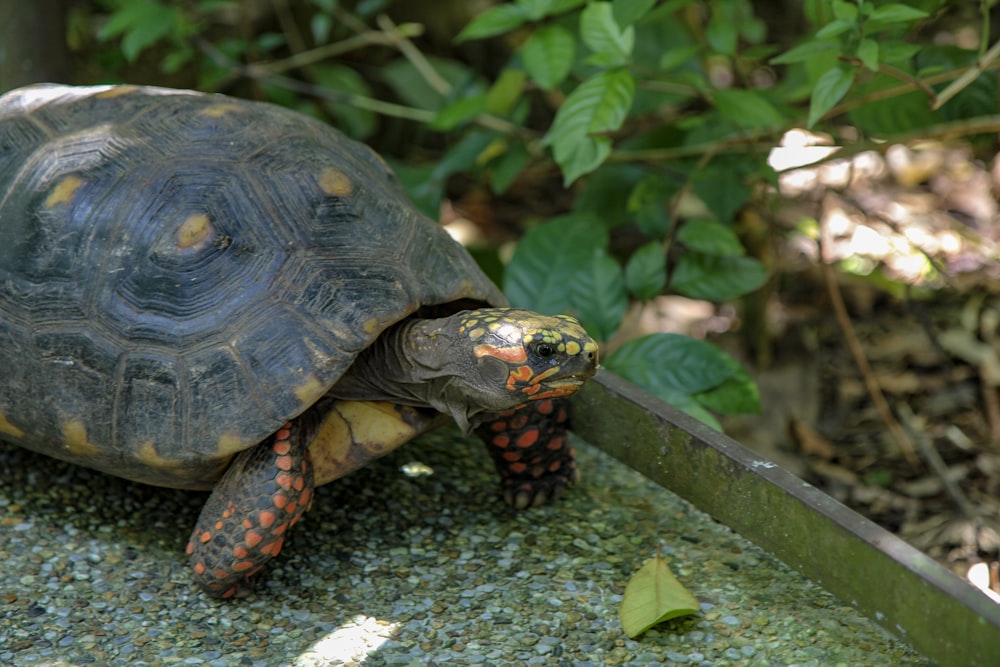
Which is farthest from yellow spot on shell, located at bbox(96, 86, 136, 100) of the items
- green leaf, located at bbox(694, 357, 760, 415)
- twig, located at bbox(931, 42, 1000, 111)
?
twig, located at bbox(931, 42, 1000, 111)

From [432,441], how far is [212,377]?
104 cm

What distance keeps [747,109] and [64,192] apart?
2005 millimetres

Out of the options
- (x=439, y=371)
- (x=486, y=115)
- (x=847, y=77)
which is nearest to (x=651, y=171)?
(x=486, y=115)

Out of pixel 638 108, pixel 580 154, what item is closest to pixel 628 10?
pixel 580 154

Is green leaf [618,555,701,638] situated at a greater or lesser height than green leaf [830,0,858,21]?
lesser

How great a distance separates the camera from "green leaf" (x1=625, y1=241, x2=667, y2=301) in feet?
11.1

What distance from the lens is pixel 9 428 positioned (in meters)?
2.71

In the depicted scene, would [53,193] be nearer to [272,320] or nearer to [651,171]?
[272,320]

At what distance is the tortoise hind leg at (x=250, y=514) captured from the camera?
246 centimetres

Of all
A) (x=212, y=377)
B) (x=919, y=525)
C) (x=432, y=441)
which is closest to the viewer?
(x=212, y=377)

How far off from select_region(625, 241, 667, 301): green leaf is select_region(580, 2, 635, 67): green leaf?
600 millimetres

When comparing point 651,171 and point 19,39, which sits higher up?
point 19,39

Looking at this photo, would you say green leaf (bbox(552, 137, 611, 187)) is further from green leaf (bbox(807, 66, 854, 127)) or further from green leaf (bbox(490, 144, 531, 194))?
green leaf (bbox(490, 144, 531, 194))

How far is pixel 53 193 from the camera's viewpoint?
2.71 m
